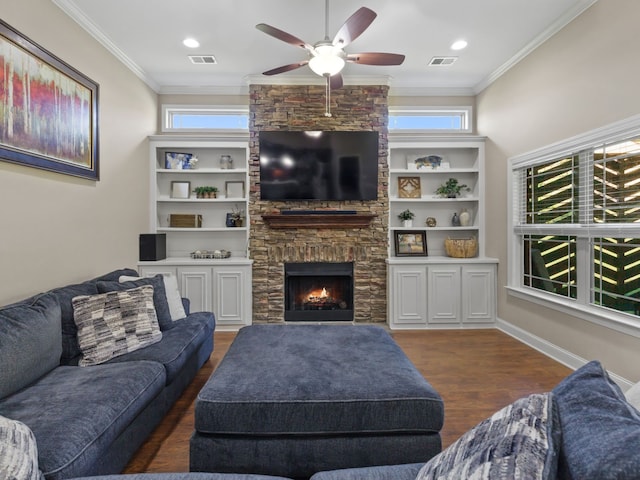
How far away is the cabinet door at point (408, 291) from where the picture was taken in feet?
14.2

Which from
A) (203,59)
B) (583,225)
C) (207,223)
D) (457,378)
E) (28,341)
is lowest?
(457,378)

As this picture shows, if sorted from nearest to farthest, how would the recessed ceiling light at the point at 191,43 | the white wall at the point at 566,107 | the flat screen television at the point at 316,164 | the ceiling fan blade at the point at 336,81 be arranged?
the white wall at the point at 566,107, the ceiling fan blade at the point at 336,81, the recessed ceiling light at the point at 191,43, the flat screen television at the point at 316,164

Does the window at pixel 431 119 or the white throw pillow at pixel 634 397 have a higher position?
the window at pixel 431 119

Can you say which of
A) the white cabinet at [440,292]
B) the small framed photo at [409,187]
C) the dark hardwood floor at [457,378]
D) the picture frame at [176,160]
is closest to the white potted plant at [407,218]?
the small framed photo at [409,187]

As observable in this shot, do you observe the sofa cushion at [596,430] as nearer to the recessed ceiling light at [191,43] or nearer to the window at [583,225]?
the window at [583,225]

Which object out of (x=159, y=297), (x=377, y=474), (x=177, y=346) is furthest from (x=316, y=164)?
(x=377, y=474)

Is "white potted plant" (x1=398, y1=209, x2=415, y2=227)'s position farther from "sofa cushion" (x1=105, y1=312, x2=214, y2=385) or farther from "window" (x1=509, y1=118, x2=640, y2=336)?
"sofa cushion" (x1=105, y1=312, x2=214, y2=385)

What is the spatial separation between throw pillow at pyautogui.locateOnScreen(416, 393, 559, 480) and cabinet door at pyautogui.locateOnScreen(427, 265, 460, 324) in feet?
11.6

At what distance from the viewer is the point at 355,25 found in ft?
7.87

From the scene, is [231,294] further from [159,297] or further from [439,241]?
[439,241]

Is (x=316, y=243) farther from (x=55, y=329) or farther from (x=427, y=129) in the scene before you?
(x=55, y=329)

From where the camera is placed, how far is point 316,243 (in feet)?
15.0

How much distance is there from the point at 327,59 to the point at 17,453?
2.76 meters

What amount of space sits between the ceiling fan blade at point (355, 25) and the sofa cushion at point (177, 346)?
2.47 meters
